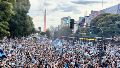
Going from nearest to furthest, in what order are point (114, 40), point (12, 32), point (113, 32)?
point (12, 32)
point (114, 40)
point (113, 32)

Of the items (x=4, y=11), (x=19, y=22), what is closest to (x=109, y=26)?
(x=19, y=22)

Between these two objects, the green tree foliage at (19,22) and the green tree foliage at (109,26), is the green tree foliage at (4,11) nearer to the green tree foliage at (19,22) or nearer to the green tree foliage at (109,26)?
the green tree foliage at (19,22)

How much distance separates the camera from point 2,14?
44.1 meters

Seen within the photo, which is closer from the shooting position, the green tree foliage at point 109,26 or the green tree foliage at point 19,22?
the green tree foliage at point 19,22

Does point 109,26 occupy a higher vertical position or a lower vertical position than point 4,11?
lower

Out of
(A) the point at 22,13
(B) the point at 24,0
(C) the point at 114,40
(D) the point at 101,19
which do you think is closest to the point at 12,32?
(A) the point at 22,13

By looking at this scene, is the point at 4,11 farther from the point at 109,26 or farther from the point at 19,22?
the point at 109,26

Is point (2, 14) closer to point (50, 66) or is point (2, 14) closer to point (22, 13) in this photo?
point (50, 66)

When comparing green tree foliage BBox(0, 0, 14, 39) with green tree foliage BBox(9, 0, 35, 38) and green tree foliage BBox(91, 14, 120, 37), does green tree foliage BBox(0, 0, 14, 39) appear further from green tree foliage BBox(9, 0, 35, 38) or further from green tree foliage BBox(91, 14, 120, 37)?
green tree foliage BBox(91, 14, 120, 37)

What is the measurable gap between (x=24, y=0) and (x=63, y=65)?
5134 centimetres

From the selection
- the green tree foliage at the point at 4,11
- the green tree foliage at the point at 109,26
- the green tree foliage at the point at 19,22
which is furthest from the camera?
the green tree foliage at the point at 109,26

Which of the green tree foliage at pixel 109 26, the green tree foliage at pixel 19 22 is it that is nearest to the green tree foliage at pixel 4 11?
the green tree foliage at pixel 19 22

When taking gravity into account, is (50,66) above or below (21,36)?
above

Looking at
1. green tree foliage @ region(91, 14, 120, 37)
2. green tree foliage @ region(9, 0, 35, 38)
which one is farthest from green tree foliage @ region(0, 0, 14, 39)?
green tree foliage @ region(91, 14, 120, 37)
